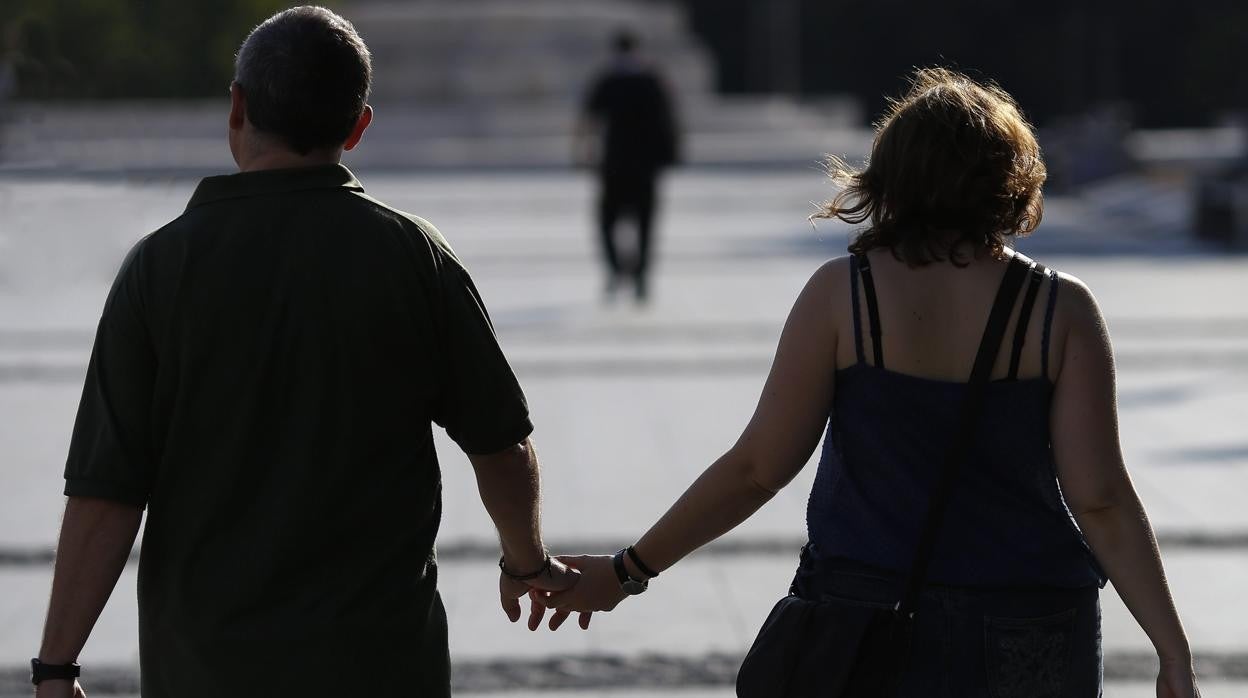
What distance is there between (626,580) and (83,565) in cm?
92

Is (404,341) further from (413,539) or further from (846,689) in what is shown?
(846,689)

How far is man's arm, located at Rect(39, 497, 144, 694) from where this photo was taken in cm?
265

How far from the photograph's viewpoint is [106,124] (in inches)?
1531

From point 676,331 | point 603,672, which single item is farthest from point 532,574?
point 676,331

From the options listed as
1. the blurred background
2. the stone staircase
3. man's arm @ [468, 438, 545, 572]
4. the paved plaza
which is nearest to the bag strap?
man's arm @ [468, 438, 545, 572]

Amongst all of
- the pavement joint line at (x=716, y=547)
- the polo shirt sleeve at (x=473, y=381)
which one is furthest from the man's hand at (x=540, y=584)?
the pavement joint line at (x=716, y=547)

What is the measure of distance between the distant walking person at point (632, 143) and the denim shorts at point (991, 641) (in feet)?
34.8

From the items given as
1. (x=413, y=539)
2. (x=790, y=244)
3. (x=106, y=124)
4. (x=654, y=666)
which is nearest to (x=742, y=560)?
(x=654, y=666)

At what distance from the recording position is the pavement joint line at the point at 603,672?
15.6 feet

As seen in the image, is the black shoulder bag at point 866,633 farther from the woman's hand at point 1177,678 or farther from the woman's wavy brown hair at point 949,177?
the woman's hand at point 1177,678

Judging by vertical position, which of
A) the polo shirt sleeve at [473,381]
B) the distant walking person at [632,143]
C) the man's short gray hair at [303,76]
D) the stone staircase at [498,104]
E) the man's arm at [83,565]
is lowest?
the stone staircase at [498,104]

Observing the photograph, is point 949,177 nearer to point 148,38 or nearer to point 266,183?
point 266,183

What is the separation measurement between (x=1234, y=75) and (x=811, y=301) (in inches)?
2252

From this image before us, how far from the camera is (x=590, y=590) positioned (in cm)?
322
